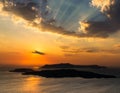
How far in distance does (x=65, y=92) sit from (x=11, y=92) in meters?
15.8

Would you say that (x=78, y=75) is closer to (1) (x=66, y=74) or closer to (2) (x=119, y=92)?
(1) (x=66, y=74)

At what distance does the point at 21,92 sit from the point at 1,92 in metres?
5.74

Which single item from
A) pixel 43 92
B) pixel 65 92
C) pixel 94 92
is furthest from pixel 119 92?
pixel 43 92

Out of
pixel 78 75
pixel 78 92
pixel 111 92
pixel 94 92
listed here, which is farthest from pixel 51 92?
pixel 78 75

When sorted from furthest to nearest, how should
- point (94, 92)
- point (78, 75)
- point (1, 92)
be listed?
point (78, 75)
point (94, 92)
point (1, 92)

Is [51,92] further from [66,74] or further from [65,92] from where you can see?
[66,74]

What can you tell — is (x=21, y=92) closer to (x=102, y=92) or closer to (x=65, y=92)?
(x=65, y=92)

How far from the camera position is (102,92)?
81312mm

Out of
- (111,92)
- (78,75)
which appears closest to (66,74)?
(78,75)

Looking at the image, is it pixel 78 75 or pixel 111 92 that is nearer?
pixel 111 92

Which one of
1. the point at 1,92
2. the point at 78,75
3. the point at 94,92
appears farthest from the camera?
the point at 78,75

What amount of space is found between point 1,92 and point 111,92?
3424cm

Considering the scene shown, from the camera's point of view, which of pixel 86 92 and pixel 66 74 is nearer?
pixel 86 92

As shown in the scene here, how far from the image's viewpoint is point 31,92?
76.7 metres
